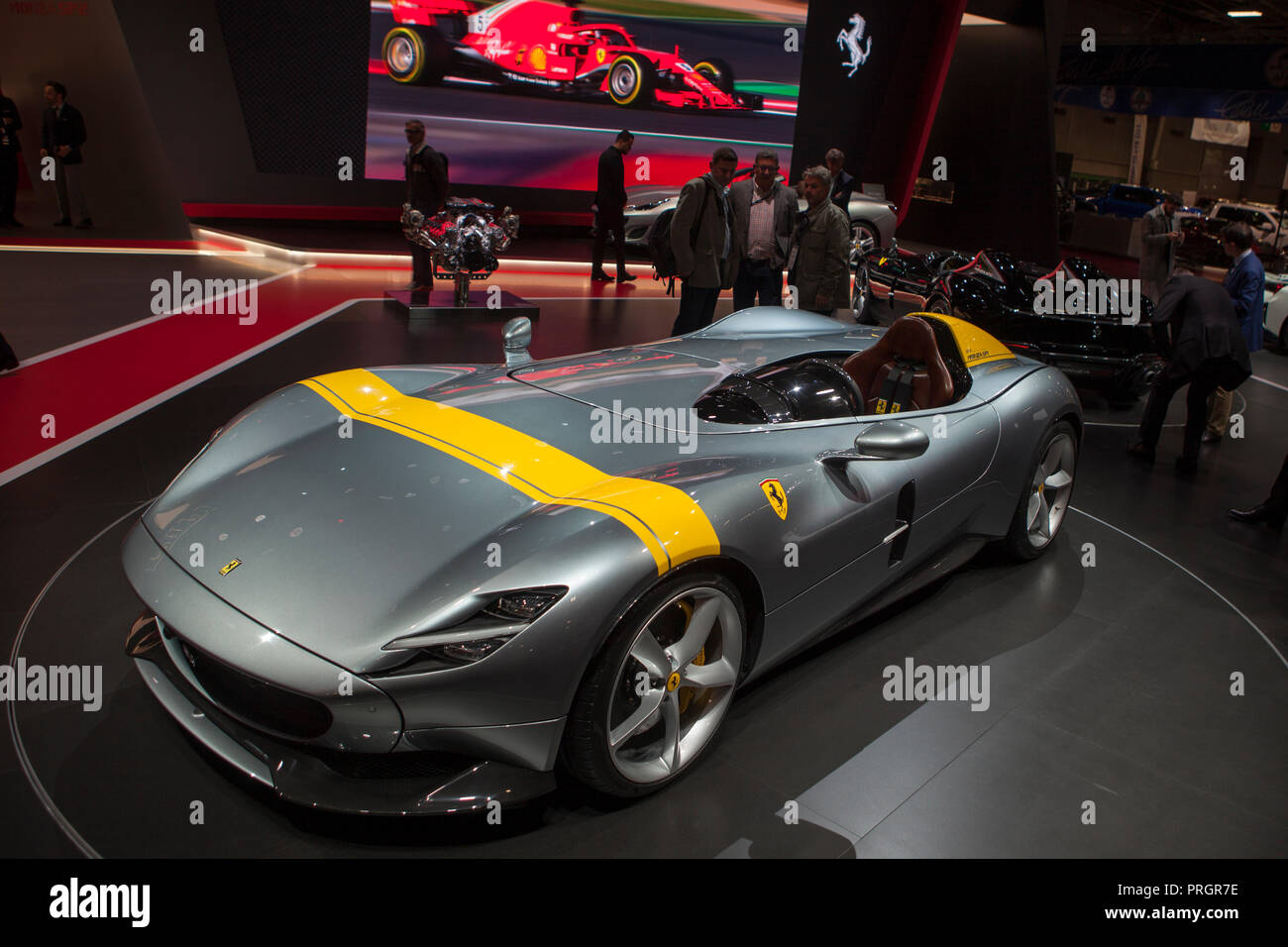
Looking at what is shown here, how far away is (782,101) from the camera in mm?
14258

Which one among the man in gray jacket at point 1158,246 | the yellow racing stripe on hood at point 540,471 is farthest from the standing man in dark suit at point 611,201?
the yellow racing stripe on hood at point 540,471

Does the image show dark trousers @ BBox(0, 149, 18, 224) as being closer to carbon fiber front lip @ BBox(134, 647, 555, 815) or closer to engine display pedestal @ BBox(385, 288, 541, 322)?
engine display pedestal @ BBox(385, 288, 541, 322)

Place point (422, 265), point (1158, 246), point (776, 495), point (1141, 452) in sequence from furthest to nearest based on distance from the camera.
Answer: point (1158, 246) → point (422, 265) → point (1141, 452) → point (776, 495)

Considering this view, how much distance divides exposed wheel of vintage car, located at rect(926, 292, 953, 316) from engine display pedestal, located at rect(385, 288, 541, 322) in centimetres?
327

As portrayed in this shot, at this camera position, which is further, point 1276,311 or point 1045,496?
point 1276,311

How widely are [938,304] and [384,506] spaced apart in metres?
6.14

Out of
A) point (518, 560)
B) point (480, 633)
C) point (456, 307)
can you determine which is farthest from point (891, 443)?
point (456, 307)

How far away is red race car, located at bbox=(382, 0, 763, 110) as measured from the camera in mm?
11617

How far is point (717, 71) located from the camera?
1361 cm

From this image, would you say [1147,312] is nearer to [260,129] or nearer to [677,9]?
[677,9]

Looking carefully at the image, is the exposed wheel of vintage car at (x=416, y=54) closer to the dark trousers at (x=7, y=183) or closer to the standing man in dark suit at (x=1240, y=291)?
the dark trousers at (x=7, y=183)

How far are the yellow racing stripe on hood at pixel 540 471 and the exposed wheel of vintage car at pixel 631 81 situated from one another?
11402 millimetres

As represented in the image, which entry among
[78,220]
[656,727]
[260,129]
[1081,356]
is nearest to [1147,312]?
[1081,356]

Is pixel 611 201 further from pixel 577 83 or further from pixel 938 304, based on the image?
pixel 577 83
